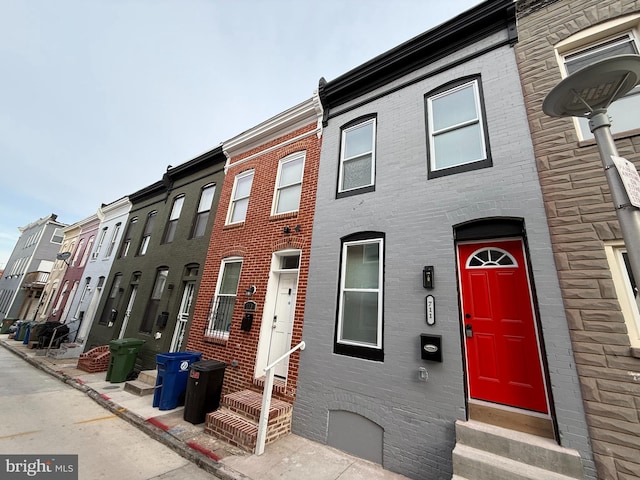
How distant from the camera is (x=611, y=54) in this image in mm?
3924

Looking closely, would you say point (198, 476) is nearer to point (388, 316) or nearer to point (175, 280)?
point (388, 316)

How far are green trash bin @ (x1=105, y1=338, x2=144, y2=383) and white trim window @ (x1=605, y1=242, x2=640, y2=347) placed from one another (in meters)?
10.3

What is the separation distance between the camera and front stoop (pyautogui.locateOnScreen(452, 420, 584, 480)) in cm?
270

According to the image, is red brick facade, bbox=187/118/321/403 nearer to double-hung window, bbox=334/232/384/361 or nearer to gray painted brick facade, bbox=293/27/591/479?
gray painted brick facade, bbox=293/27/591/479

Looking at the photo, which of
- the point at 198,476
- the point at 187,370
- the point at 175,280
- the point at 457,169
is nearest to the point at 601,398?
the point at 457,169

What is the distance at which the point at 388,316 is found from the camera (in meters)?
4.28

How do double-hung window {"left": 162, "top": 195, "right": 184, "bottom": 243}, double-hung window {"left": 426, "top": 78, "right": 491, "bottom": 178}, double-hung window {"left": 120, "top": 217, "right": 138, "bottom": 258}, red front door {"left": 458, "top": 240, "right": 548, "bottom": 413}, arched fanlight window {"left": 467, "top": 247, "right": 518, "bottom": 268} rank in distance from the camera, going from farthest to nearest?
1. double-hung window {"left": 120, "top": 217, "right": 138, "bottom": 258}
2. double-hung window {"left": 162, "top": 195, "right": 184, "bottom": 243}
3. double-hung window {"left": 426, "top": 78, "right": 491, "bottom": 178}
4. arched fanlight window {"left": 467, "top": 247, "right": 518, "bottom": 268}
5. red front door {"left": 458, "top": 240, "right": 548, "bottom": 413}

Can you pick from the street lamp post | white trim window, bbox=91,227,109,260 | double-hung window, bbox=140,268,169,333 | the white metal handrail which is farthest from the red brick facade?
white trim window, bbox=91,227,109,260

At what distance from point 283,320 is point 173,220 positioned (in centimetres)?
733

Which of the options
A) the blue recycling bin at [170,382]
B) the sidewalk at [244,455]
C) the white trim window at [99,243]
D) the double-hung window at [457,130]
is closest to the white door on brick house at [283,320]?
the sidewalk at [244,455]

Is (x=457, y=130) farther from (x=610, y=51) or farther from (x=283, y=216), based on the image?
(x=283, y=216)

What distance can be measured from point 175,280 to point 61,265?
51.2 ft

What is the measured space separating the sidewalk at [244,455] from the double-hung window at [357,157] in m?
4.56

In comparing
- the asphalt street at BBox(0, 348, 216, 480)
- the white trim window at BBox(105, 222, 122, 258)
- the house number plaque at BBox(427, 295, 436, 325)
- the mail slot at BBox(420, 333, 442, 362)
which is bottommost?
the asphalt street at BBox(0, 348, 216, 480)
